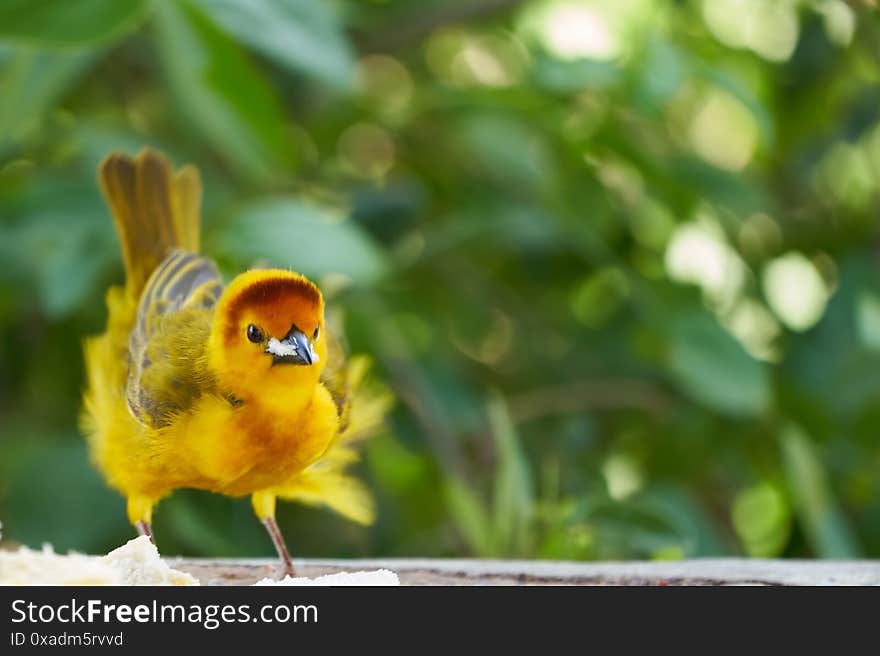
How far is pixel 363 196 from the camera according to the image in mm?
2496

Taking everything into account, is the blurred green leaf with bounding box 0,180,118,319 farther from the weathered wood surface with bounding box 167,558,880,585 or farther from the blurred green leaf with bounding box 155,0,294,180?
the weathered wood surface with bounding box 167,558,880,585

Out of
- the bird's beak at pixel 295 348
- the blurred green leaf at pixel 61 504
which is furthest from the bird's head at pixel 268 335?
the blurred green leaf at pixel 61 504

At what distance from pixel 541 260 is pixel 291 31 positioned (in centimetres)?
115

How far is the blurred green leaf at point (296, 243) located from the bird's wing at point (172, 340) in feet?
0.62

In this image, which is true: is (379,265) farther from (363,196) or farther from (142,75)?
(142,75)

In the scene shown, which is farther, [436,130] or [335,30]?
[436,130]

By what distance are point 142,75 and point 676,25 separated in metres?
1.16

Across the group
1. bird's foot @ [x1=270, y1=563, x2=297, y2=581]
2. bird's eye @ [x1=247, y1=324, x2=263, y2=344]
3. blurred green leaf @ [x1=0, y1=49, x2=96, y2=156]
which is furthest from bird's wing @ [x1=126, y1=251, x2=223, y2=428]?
blurred green leaf @ [x1=0, y1=49, x2=96, y2=156]

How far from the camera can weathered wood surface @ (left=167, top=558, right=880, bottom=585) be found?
1.31 meters

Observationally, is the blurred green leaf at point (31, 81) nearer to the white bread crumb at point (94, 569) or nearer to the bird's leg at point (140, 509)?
the bird's leg at point (140, 509)

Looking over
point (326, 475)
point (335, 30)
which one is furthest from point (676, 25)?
point (326, 475)

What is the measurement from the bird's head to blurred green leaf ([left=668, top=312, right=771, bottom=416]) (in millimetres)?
1082

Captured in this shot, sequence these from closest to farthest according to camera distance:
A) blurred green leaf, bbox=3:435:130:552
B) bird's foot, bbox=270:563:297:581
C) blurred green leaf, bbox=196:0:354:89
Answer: bird's foot, bbox=270:563:297:581
blurred green leaf, bbox=196:0:354:89
blurred green leaf, bbox=3:435:130:552

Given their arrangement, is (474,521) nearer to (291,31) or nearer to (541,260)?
(291,31)
